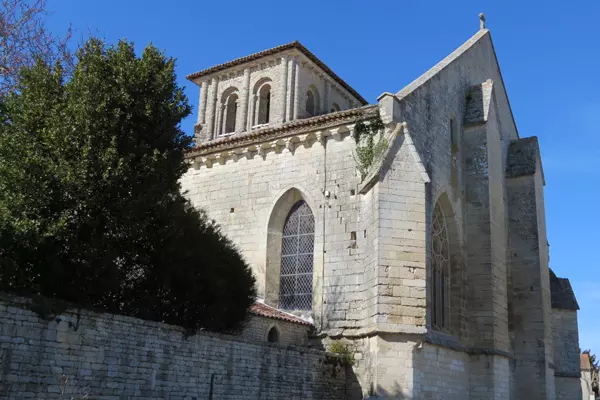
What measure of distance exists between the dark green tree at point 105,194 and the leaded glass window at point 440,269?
18.8 ft

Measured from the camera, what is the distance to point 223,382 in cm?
1004

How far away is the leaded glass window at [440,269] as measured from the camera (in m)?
14.6

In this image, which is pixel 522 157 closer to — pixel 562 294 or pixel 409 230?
pixel 562 294

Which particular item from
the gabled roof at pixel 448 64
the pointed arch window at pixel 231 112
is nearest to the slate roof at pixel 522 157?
the gabled roof at pixel 448 64

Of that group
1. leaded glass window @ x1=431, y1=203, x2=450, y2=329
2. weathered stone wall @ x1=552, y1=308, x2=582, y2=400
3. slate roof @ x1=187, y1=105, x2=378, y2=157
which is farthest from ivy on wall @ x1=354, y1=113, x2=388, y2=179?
weathered stone wall @ x1=552, y1=308, x2=582, y2=400

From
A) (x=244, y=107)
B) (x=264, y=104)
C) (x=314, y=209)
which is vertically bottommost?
(x=314, y=209)

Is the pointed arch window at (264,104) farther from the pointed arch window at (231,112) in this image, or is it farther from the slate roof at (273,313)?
the slate roof at (273,313)

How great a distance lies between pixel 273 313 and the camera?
13539 millimetres

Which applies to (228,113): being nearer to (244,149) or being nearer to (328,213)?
(244,149)

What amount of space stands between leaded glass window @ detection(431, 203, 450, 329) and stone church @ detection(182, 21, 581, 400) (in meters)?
0.05

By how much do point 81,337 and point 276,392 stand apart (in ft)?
13.9

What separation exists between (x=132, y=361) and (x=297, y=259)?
6.87m

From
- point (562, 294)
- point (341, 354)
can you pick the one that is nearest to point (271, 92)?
point (341, 354)

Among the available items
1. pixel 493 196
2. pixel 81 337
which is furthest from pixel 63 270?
pixel 493 196
